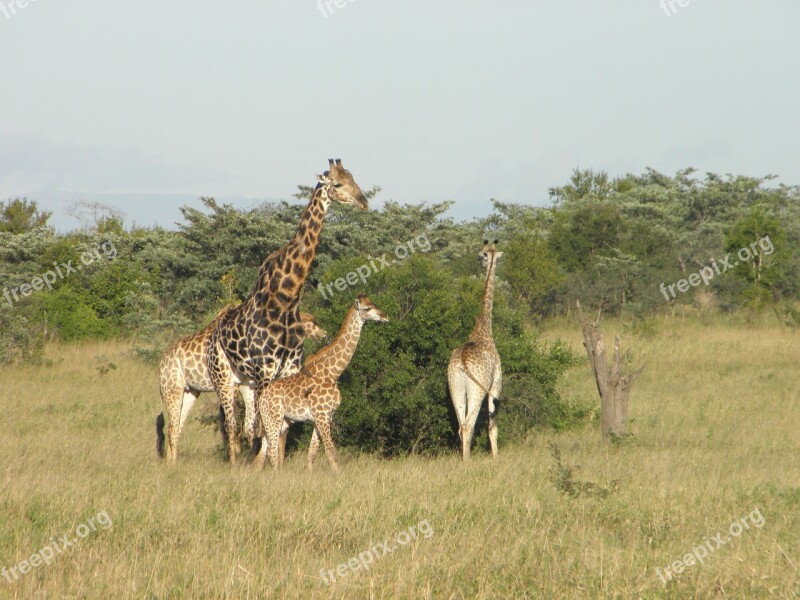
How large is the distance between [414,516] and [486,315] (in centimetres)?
510

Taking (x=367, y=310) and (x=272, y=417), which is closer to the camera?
(x=272, y=417)

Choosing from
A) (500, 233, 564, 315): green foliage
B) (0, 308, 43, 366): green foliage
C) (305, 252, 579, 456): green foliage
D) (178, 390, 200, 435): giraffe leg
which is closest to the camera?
(178, 390, 200, 435): giraffe leg

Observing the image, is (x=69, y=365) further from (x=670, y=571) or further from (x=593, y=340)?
(x=670, y=571)

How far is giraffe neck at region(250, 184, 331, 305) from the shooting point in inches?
432

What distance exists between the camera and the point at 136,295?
27094 millimetres

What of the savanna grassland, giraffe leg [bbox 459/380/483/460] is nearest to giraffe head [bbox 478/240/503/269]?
giraffe leg [bbox 459/380/483/460]

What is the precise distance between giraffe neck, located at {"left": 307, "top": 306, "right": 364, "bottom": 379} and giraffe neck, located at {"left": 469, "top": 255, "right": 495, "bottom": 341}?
2.10 metres

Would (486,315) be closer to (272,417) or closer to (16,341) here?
(272,417)

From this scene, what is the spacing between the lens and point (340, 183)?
10.8m

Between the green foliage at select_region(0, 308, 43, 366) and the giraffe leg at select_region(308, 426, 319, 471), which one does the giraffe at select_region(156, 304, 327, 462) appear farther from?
the green foliage at select_region(0, 308, 43, 366)

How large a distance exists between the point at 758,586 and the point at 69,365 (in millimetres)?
18152

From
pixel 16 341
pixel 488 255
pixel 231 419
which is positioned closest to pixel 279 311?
pixel 231 419

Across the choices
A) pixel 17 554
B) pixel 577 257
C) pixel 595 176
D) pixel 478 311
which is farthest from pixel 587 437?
pixel 595 176

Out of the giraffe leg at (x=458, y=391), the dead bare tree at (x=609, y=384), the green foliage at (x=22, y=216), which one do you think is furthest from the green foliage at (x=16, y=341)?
the green foliage at (x=22, y=216)
